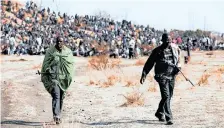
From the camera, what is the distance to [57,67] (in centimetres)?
1273

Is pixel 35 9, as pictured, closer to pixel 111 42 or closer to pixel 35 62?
pixel 111 42

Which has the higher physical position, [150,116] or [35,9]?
[35,9]

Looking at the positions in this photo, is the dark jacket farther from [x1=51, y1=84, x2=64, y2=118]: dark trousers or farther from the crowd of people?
the crowd of people

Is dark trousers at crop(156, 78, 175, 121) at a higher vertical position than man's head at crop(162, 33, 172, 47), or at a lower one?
lower

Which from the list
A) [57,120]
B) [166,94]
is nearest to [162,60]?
[166,94]

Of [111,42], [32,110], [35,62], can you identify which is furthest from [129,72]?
[111,42]

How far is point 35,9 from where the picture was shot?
182 feet

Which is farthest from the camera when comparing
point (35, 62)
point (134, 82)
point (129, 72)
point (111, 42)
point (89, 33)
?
point (89, 33)

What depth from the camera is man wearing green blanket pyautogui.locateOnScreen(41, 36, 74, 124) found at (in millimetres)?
12570

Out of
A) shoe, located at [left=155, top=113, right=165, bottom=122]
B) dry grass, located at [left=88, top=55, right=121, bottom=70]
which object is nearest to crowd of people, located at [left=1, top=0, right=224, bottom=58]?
dry grass, located at [left=88, top=55, right=121, bottom=70]

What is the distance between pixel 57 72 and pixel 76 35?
3658cm

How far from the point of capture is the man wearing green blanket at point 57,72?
1257 centimetres

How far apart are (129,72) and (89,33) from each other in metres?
25.1

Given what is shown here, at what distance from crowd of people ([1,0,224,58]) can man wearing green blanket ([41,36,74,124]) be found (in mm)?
24271
